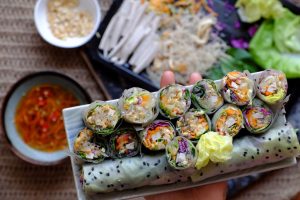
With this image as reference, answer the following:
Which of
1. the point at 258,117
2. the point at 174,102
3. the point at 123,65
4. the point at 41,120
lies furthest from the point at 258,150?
the point at 41,120

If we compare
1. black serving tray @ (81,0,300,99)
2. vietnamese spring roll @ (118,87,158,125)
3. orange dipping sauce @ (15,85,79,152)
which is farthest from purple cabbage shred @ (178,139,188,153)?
orange dipping sauce @ (15,85,79,152)

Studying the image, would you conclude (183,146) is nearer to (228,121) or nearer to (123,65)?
(228,121)

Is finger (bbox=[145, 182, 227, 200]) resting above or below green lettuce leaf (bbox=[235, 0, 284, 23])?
below

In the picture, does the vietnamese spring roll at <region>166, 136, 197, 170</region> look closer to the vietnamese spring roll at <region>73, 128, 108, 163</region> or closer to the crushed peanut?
the vietnamese spring roll at <region>73, 128, 108, 163</region>

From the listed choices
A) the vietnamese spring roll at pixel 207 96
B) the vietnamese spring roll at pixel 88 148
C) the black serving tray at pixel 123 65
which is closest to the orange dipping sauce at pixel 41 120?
the black serving tray at pixel 123 65

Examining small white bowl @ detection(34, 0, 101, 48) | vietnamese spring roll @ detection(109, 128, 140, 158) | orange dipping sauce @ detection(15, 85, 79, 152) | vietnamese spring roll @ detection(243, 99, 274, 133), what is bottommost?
orange dipping sauce @ detection(15, 85, 79, 152)

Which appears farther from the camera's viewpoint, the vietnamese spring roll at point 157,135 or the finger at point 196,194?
the finger at point 196,194

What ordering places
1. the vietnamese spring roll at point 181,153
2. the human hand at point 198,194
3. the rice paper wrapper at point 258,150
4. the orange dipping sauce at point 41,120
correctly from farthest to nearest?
the orange dipping sauce at point 41,120, the human hand at point 198,194, the rice paper wrapper at point 258,150, the vietnamese spring roll at point 181,153

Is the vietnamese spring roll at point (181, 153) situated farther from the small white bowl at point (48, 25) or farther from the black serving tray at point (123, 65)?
the small white bowl at point (48, 25)
